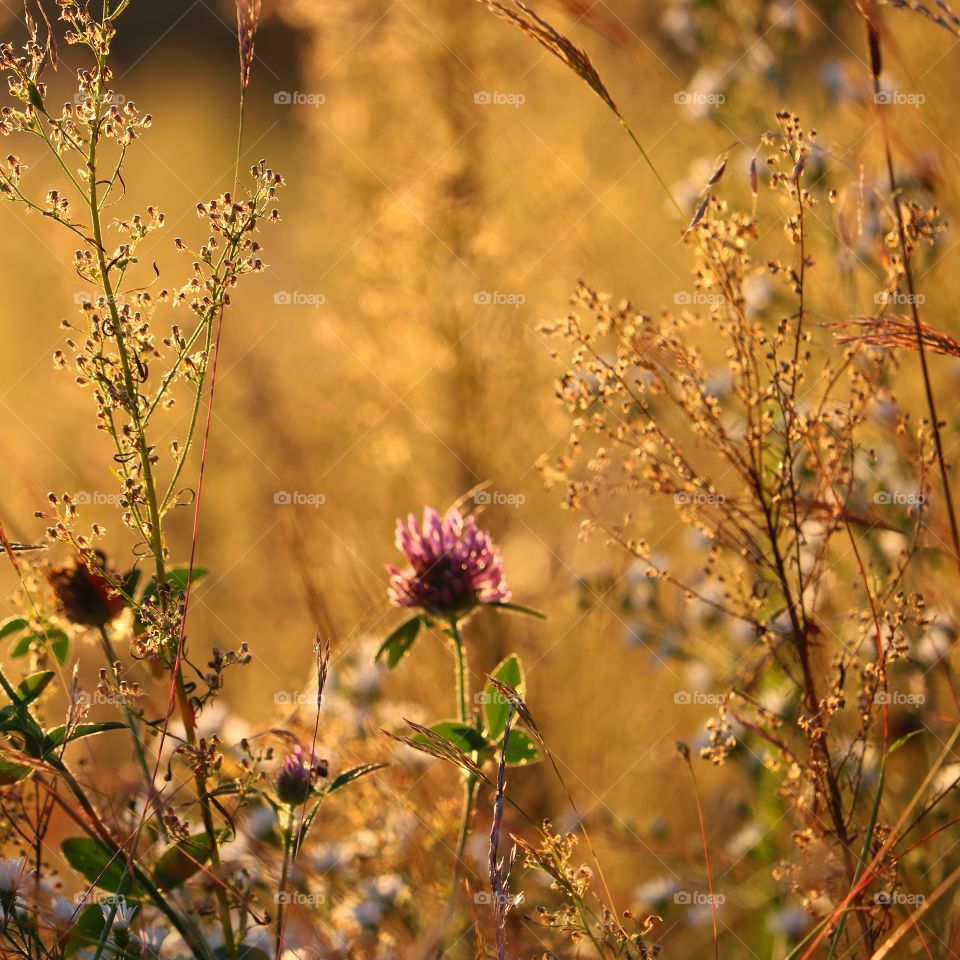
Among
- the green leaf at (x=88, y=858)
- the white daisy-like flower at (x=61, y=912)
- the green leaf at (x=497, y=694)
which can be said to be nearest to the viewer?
the white daisy-like flower at (x=61, y=912)

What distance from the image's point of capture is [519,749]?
898 mm

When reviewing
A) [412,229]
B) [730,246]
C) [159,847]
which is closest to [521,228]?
[412,229]

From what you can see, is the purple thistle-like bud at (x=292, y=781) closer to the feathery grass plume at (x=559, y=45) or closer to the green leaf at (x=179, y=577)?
the green leaf at (x=179, y=577)

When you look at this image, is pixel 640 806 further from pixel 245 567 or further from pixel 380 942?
pixel 380 942

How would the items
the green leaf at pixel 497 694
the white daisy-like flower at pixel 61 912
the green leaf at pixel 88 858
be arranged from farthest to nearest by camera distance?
the green leaf at pixel 497 694, the green leaf at pixel 88 858, the white daisy-like flower at pixel 61 912

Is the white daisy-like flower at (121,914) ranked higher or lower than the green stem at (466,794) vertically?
lower

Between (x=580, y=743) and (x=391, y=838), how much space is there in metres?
1.19

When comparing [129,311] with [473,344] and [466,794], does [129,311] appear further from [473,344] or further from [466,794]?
[473,344]

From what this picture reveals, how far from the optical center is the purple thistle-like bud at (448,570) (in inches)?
39.7

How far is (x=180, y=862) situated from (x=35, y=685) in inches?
6.2

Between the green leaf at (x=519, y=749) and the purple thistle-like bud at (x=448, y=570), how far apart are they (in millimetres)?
139

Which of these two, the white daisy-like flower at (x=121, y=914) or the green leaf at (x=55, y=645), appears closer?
the white daisy-like flower at (x=121, y=914)

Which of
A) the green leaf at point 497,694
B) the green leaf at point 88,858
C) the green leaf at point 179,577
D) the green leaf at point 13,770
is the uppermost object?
the green leaf at point 497,694

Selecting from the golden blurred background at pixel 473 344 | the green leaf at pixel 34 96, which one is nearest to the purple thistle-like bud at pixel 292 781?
the green leaf at pixel 34 96
